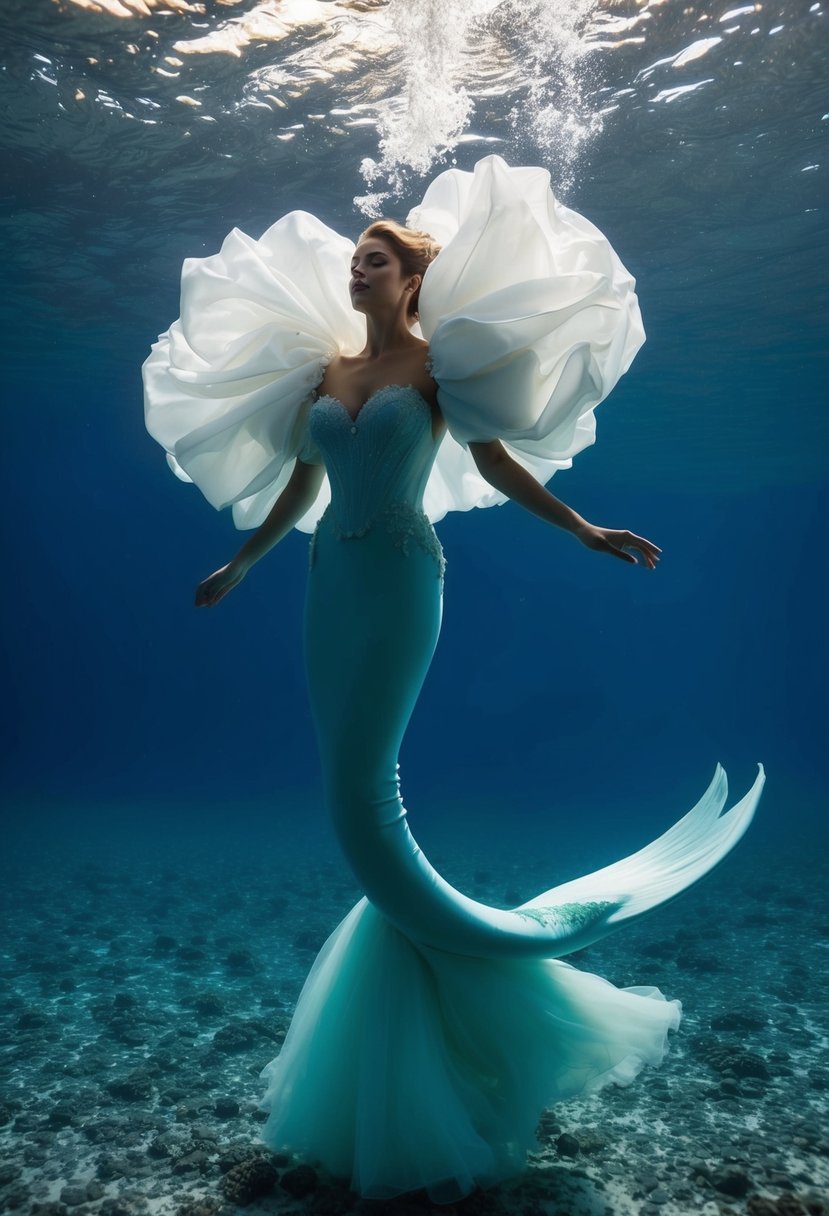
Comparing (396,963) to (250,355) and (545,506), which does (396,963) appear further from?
(250,355)

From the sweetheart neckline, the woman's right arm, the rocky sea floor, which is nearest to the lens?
the sweetheart neckline

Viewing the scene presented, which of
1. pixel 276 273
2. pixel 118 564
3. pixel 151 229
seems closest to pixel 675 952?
pixel 276 273

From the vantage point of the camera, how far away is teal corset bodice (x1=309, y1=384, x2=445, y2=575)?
3111 millimetres

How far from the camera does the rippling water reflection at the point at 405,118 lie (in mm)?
8312

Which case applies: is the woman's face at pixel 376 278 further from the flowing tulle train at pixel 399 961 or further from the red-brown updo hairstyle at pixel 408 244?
the flowing tulle train at pixel 399 961

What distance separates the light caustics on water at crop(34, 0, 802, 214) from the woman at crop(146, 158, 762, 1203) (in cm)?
649

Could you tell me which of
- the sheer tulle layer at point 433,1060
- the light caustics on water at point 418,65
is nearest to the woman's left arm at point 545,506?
the sheer tulle layer at point 433,1060

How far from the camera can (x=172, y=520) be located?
57469 millimetres

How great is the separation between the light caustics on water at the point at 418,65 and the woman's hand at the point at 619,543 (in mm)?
7389

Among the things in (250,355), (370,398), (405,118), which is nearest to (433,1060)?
(370,398)

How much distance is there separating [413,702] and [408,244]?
6.21ft

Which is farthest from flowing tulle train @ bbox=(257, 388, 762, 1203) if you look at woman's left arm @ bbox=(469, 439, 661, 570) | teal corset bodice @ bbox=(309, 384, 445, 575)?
woman's left arm @ bbox=(469, 439, 661, 570)

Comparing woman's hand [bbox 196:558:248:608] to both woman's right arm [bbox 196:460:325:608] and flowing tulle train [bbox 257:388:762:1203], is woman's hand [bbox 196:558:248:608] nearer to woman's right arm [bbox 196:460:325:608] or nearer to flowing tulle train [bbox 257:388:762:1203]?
woman's right arm [bbox 196:460:325:608]

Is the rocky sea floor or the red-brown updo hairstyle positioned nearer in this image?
the red-brown updo hairstyle
